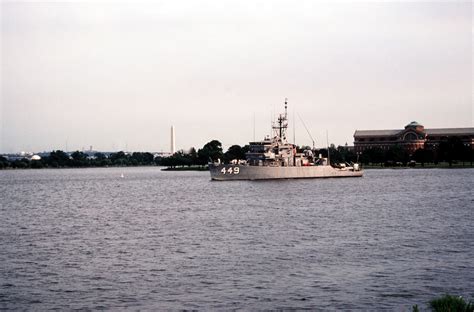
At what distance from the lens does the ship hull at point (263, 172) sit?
461 ft

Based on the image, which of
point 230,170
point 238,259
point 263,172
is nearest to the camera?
point 238,259

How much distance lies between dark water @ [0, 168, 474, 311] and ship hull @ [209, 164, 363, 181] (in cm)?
7184

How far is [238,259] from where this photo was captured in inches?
1479

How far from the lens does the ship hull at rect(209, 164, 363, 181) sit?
→ 140625 millimetres

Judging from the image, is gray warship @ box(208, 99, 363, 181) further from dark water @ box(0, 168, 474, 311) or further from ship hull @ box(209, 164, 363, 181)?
dark water @ box(0, 168, 474, 311)

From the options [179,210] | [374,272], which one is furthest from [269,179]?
[374,272]

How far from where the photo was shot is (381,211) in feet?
219

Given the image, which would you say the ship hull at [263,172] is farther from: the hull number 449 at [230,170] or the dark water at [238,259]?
the dark water at [238,259]

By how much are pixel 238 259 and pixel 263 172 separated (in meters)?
103

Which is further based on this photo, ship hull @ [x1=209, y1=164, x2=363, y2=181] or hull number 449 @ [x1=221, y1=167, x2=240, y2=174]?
hull number 449 @ [x1=221, y1=167, x2=240, y2=174]

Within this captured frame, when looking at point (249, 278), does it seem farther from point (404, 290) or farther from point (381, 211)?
point (381, 211)

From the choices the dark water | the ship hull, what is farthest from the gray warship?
the dark water

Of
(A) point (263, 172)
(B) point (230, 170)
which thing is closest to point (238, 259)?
(A) point (263, 172)

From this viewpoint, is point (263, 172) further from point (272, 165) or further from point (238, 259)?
point (238, 259)
